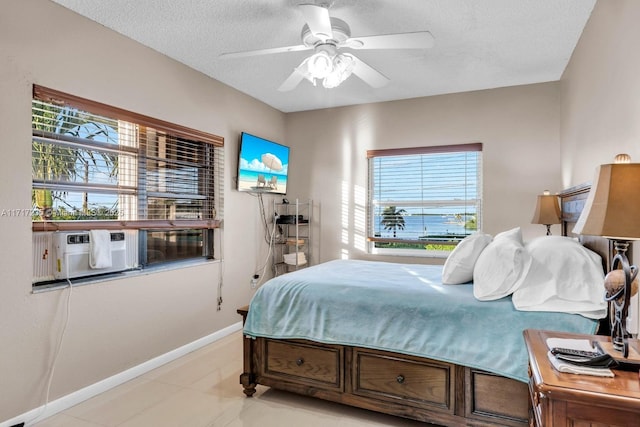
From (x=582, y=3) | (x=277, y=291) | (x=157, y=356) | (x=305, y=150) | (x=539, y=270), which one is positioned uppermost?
(x=582, y=3)

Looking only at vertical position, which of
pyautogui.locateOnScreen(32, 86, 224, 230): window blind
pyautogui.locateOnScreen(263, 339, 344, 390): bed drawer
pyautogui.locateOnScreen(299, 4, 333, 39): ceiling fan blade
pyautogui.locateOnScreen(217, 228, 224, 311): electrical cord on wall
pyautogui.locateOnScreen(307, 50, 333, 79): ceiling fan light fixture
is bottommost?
pyautogui.locateOnScreen(263, 339, 344, 390): bed drawer

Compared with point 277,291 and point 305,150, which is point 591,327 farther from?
point 305,150

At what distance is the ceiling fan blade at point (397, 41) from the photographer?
2186 mm

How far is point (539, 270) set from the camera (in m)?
2.02

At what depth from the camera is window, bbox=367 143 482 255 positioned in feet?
14.1

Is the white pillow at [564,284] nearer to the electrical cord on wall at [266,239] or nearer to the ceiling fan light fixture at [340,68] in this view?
the ceiling fan light fixture at [340,68]

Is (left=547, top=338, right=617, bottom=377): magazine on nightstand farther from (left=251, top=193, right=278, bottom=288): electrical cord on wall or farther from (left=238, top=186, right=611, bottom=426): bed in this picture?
(left=251, top=193, right=278, bottom=288): electrical cord on wall

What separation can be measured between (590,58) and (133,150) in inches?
139

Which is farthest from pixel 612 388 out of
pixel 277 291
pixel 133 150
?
pixel 133 150

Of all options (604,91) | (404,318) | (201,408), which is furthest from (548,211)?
(201,408)

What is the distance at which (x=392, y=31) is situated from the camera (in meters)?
2.84

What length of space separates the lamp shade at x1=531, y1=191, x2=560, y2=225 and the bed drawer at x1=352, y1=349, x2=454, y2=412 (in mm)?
1852

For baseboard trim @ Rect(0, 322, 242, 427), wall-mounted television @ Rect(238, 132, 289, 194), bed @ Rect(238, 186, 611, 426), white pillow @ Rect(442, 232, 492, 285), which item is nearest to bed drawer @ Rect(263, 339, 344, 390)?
bed @ Rect(238, 186, 611, 426)

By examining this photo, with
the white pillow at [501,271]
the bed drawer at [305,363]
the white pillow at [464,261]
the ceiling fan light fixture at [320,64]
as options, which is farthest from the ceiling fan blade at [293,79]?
the bed drawer at [305,363]
